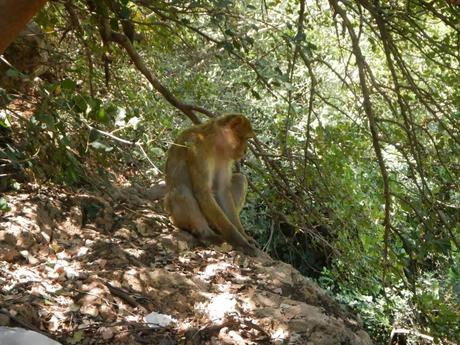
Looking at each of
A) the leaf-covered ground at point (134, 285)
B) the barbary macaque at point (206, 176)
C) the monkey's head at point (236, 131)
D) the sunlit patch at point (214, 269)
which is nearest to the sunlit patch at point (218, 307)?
the leaf-covered ground at point (134, 285)

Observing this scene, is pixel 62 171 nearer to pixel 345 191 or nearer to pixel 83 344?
pixel 83 344

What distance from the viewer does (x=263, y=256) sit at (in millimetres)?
5816

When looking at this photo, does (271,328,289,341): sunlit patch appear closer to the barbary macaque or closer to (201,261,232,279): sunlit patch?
(201,261,232,279): sunlit patch

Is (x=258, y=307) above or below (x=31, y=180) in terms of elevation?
below

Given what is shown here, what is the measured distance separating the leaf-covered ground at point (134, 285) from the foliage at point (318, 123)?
1.49ft

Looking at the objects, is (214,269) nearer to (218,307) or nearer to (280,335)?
(218,307)

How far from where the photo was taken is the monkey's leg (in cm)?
593

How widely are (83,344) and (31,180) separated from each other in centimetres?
257

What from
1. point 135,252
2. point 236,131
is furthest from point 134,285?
point 236,131

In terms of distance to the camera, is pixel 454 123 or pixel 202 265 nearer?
pixel 454 123

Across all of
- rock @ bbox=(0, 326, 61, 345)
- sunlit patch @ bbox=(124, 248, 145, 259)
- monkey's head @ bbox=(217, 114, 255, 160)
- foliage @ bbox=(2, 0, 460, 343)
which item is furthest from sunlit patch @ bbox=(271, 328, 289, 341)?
monkey's head @ bbox=(217, 114, 255, 160)

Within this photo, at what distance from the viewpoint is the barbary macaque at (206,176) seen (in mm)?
5949

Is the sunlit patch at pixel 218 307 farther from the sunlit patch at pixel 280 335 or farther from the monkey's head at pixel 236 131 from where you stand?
the monkey's head at pixel 236 131

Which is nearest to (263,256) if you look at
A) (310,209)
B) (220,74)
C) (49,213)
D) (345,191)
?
(310,209)
